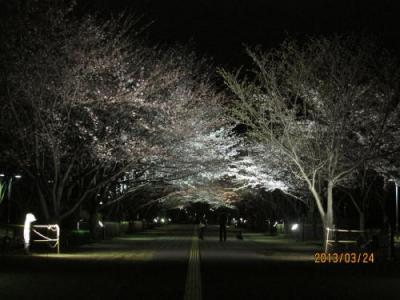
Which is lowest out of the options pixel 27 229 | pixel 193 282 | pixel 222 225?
pixel 193 282

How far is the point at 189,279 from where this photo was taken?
58.3ft

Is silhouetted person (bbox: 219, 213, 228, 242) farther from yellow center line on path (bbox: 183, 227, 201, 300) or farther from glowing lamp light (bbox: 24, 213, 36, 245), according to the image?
yellow center line on path (bbox: 183, 227, 201, 300)

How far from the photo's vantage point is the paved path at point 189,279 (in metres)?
14.4

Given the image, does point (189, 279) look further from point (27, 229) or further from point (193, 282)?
point (27, 229)

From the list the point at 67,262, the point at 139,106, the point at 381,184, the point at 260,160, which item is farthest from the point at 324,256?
the point at 381,184

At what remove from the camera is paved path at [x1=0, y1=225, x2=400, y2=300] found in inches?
568

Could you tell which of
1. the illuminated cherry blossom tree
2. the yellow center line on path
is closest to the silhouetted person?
the illuminated cherry blossom tree

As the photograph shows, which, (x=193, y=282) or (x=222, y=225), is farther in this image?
(x=222, y=225)

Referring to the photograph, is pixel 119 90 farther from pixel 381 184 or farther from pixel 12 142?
pixel 381 184

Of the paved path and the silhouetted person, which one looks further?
the silhouetted person
